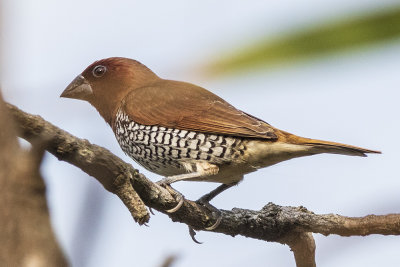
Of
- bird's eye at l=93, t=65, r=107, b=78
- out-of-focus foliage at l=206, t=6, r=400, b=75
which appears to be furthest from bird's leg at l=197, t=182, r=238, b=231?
out-of-focus foliage at l=206, t=6, r=400, b=75

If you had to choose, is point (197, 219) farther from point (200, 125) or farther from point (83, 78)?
point (83, 78)

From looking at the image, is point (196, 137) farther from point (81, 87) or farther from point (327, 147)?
point (81, 87)

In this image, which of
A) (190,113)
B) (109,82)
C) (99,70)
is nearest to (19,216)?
(190,113)

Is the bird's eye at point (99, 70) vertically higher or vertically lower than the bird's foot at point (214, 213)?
higher

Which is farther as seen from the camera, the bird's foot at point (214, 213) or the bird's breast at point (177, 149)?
the bird's breast at point (177, 149)

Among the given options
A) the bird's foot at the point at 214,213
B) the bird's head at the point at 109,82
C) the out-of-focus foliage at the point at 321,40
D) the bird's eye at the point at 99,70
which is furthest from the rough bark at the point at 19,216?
the bird's eye at the point at 99,70

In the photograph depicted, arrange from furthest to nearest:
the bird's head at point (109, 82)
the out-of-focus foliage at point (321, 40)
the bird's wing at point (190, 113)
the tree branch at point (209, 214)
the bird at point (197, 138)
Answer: the bird's head at point (109, 82), the bird's wing at point (190, 113), the bird at point (197, 138), the tree branch at point (209, 214), the out-of-focus foliage at point (321, 40)

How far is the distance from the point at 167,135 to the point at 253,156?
0.81m

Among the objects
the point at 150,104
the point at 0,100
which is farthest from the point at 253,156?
the point at 0,100

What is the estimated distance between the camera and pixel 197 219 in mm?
4473

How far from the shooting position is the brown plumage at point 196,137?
5.09 metres

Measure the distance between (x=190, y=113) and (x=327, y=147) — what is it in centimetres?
135

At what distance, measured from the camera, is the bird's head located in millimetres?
6127

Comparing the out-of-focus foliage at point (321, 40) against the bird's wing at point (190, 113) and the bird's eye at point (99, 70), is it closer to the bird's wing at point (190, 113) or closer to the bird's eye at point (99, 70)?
the bird's wing at point (190, 113)
